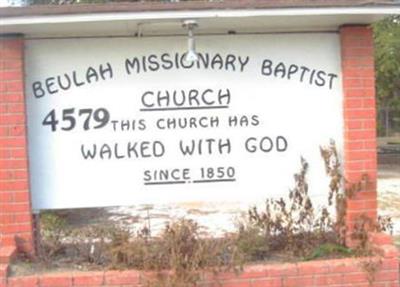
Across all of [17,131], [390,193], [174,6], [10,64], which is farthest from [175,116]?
[390,193]

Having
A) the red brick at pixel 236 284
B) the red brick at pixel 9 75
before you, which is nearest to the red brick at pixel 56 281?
the red brick at pixel 236 284

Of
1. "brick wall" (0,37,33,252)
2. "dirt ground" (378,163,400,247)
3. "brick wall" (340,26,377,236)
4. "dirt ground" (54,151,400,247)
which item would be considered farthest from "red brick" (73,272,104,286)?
"dirt ground" (54,151,400,247)

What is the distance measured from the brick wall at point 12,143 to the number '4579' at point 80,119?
0.99 feet

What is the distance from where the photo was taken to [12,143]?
5.72 meters

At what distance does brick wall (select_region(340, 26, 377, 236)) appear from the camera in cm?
595

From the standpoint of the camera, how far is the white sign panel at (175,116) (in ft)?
19.4

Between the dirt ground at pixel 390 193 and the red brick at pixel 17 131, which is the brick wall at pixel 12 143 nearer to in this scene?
the red brick at pixel 17 131

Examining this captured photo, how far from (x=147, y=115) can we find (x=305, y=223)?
175 cm

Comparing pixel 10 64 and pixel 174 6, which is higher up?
pixel 174 6

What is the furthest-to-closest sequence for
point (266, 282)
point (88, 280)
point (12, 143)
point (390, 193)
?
point (390, 193)
point (12, 143)
point (266, 282)
point (88, 280)

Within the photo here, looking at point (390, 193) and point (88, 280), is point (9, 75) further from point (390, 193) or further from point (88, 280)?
point (390, 193)

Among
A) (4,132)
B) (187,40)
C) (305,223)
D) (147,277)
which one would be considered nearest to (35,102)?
(4,132)

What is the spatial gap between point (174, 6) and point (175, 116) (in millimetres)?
1068

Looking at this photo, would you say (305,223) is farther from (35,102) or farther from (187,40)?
(35,102)
